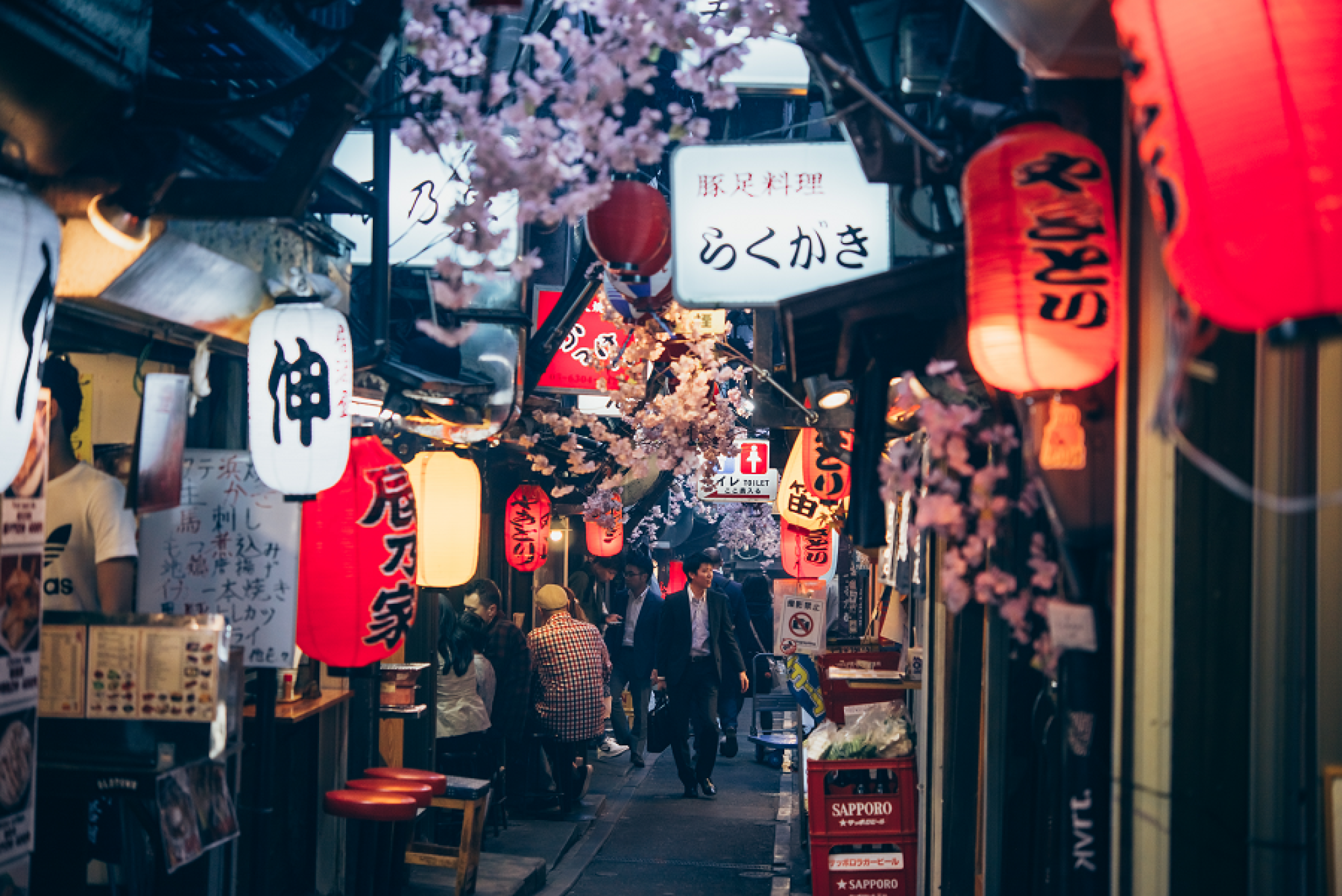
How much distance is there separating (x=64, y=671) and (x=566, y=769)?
9450 millimetres

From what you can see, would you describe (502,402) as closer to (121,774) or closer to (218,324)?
(218,324)

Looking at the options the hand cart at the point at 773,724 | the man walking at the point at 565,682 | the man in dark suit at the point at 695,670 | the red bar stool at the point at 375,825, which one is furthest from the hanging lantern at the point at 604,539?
the red bar stool at the point at 375,825

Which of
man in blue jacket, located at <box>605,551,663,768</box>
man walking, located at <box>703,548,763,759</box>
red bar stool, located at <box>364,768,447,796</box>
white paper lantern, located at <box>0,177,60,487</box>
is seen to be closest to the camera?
white paper lantern, located at <box>0,177,60,487</box>

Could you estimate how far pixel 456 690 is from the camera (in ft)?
44.0

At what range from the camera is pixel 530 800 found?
15180 mm

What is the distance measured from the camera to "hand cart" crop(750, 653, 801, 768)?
755 inches

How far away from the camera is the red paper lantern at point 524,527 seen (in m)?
17.7

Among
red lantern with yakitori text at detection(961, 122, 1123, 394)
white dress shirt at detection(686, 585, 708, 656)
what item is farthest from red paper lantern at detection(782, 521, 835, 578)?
red lantern with yakitori text at detection(961, 122, 1123, 394)

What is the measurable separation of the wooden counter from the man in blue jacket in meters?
7.41

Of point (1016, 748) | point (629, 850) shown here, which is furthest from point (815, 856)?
point (629, 850)

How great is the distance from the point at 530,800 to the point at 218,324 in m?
9.46

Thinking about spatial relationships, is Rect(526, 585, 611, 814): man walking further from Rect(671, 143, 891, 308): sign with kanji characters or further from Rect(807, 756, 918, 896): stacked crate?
Rect(671, 143, 891, 308): sign with kanji characters

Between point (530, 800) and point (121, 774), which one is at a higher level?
point (121, 774)

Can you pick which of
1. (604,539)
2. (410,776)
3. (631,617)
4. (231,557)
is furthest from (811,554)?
(231,557)
